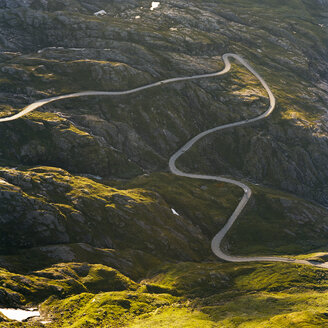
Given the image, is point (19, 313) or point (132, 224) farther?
point (132, 224)

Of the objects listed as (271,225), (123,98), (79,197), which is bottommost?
(271,225)

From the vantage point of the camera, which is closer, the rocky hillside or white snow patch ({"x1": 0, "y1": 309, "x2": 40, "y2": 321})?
white snow patch ({"x1": 0, "y1": 309, "x2": 40, "y2": 321})

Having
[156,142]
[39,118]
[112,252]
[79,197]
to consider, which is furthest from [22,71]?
[112,252]

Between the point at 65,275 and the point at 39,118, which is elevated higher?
the point at 39,118

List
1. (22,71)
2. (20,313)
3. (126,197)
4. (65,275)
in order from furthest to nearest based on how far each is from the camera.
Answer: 1. (22,71)
2. (126,197)
3. (65,275)
4. (20,313)

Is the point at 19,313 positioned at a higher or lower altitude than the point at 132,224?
higher

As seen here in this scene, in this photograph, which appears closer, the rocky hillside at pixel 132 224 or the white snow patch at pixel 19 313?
the white snow patch at pixel 19 313

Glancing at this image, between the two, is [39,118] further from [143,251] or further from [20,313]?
[20,313]

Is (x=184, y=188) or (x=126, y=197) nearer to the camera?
(x=126, y=197)
